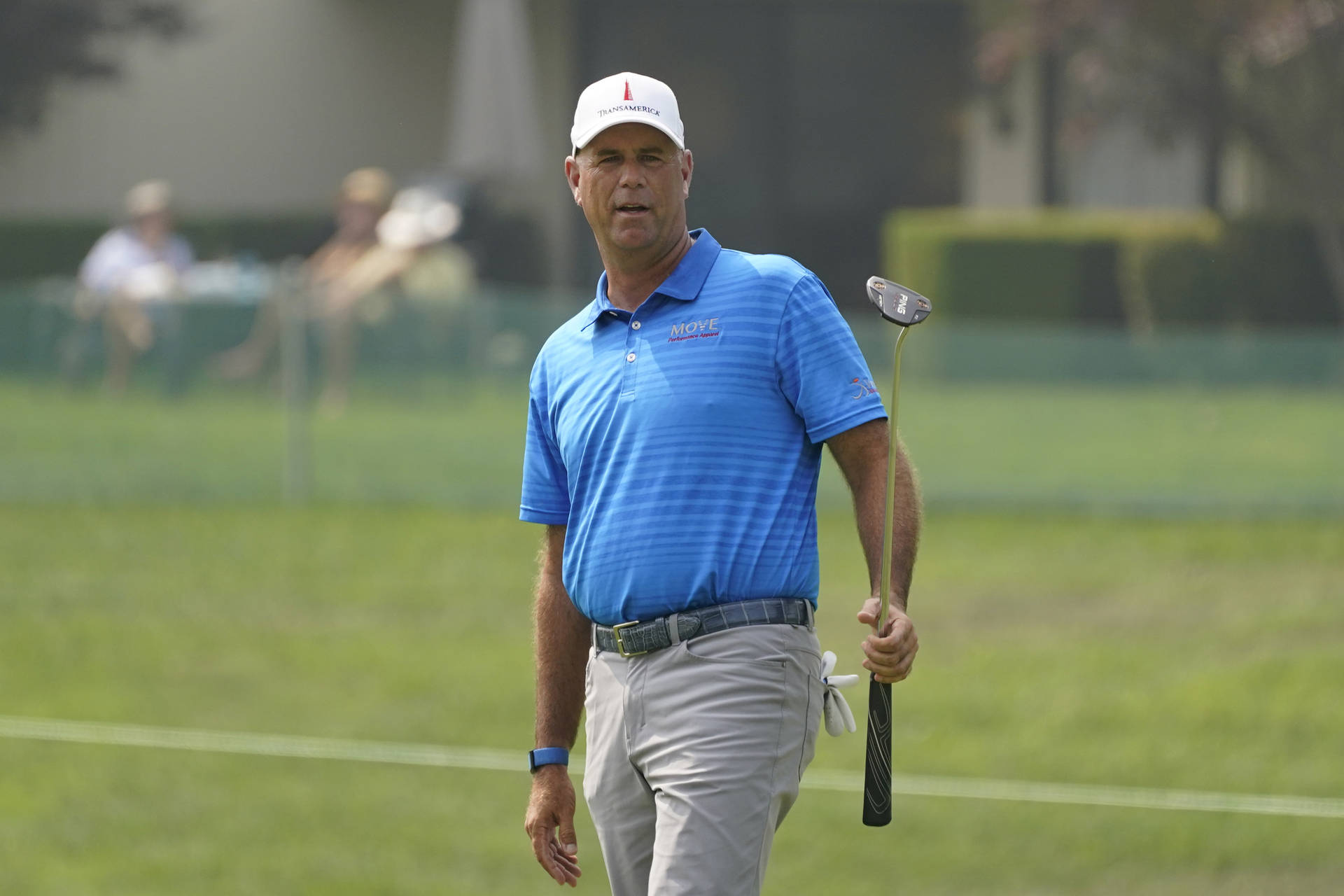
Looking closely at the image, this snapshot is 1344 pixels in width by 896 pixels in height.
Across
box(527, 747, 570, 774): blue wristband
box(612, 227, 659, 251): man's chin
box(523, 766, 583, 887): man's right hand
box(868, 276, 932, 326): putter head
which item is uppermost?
box(612, 227, 659, 251): man's chin

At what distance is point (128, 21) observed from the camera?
24.9 metres

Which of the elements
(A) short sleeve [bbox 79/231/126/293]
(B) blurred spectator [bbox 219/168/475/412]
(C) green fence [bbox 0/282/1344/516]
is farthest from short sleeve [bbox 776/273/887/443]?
(A) short sleeve [bbox 79/231/126/293]

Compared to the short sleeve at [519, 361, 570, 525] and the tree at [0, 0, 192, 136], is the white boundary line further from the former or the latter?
the tree at [0, 0, 192, 136]

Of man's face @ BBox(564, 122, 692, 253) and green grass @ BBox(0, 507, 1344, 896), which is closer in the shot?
man's face @ BBox(564, 122, 692, 253)

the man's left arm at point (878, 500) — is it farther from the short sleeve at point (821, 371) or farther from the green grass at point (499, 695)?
the green grass at point (499, 695)

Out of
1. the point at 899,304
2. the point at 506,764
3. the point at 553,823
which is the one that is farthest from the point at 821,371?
the point at 506,764

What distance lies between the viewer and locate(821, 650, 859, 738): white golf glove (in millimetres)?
3764

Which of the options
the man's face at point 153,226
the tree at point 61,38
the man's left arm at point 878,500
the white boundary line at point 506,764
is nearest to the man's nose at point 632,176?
the man's left arm at point 878,500

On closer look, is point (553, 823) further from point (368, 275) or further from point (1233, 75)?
point (1233, 75)

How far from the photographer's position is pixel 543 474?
13.4 feet

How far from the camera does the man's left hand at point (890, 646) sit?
342 centimetres

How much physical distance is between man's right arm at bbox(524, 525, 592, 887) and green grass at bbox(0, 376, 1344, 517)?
809 cm

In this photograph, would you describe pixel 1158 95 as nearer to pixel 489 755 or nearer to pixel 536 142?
pixel 536 142

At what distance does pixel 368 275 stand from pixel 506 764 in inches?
407
